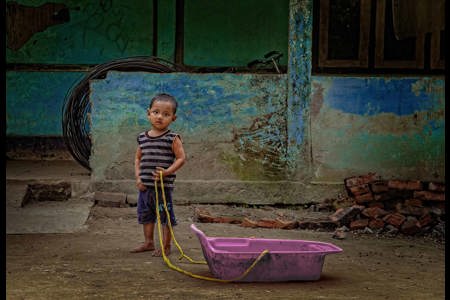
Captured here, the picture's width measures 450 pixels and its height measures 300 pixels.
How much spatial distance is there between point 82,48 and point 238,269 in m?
6.54

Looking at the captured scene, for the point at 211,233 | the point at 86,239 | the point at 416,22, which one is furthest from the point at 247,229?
the point at 416,22

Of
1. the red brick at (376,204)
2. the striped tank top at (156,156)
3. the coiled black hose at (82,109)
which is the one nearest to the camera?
the striped tank top at (156,156)

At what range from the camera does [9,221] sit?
7094mm

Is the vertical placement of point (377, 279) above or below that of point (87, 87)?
below

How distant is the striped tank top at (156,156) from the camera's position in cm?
574

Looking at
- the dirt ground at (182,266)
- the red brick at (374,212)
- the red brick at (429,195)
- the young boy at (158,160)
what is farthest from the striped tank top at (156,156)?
the red brick at (429,195)

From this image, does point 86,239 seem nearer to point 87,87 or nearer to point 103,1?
point 87,87

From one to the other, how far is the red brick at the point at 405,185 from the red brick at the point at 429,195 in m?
0.06

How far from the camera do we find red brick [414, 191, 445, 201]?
26.5ft

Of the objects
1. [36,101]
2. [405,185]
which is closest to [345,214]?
[405,185]

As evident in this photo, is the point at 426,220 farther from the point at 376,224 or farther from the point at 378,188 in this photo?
the point at 378,188

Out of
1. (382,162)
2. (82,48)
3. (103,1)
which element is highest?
(103,1)

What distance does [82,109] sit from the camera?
29.2 ft

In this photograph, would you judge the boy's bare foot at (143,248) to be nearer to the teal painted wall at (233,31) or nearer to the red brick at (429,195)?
the red brick at (429,195)
